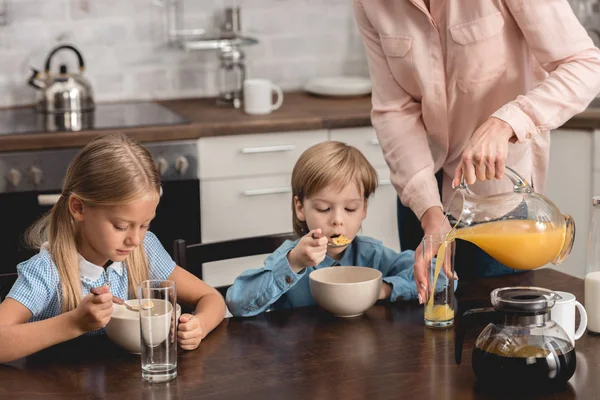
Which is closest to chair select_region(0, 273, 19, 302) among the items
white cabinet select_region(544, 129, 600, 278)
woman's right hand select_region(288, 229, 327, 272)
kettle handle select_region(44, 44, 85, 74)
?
woman's right hand select_region(288, 229, 327, 272)

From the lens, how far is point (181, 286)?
207cm

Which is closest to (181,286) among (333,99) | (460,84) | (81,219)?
(81,219)

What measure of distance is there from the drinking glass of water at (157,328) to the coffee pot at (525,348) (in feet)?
1.61

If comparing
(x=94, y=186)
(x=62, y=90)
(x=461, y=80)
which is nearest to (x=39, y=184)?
(x=62, y=90)

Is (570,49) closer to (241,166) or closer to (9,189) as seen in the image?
(241,166)

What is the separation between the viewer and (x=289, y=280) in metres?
1.98

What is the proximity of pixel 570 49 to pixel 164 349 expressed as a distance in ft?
3.64

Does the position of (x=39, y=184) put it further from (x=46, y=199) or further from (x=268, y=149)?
(x=268, y=149)

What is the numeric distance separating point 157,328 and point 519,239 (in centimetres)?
66

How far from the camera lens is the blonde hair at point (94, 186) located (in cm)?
187

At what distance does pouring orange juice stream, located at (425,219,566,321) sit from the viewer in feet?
5.74

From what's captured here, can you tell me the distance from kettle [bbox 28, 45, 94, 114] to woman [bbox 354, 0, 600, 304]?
1451 mm

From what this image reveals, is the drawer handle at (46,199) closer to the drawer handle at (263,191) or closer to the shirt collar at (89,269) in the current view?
the drawer handle at (263,191)

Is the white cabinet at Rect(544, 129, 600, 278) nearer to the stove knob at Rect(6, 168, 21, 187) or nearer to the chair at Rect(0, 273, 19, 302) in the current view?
the stove knob at Rect(6, 168, 21, 187)
